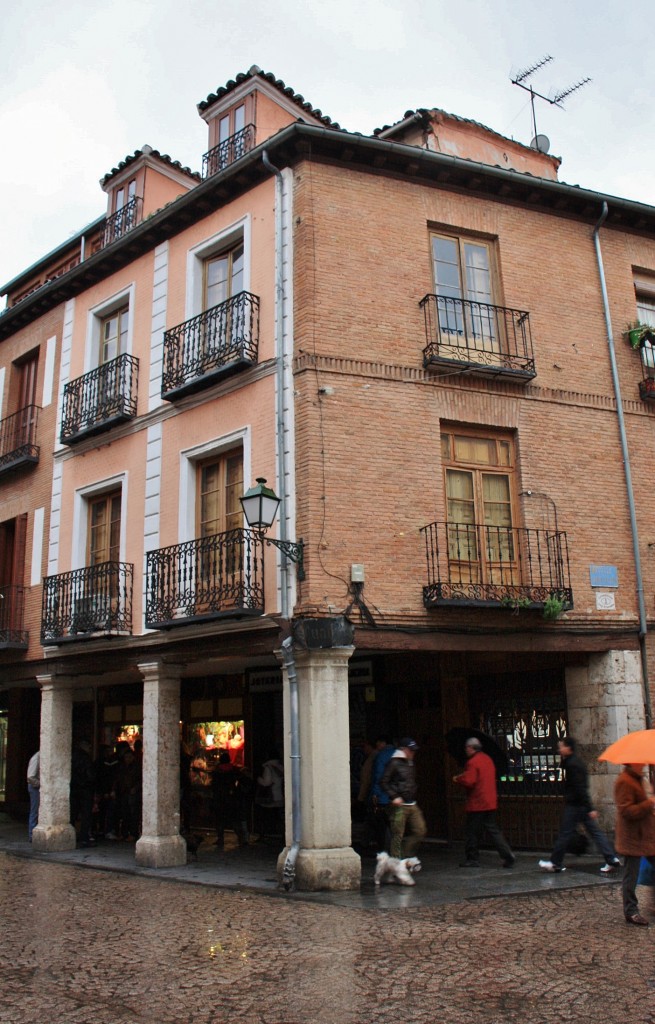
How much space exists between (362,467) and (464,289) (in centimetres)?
345

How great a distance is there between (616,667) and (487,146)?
849 cm

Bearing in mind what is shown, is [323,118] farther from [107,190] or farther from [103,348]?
[103,348]

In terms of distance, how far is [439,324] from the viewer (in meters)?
13.2

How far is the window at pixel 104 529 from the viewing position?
50.2 feet

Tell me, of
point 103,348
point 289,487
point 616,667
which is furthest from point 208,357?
point 616,667

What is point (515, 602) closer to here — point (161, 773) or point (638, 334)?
point (638, 334)

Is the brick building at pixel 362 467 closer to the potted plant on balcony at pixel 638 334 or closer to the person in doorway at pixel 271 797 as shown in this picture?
the potted plant on balcony at pixel 638 334

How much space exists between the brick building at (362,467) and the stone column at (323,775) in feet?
0.09

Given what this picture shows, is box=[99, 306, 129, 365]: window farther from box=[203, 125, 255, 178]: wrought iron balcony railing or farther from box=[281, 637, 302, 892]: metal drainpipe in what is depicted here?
box=[281, 637, 302, 892]: metal drainpipe

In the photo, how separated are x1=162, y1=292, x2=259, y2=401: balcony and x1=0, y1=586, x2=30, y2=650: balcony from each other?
5.50 metres

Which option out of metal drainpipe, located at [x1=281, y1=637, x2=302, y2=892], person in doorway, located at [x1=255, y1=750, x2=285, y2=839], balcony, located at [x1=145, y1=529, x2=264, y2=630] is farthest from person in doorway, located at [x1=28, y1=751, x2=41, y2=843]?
metal drainpipe, located at [x1=281, y1=637, x2=302, y2=892]

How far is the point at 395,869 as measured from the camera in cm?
1057

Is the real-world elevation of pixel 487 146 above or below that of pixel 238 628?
above

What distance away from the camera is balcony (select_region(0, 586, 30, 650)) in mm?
16531
